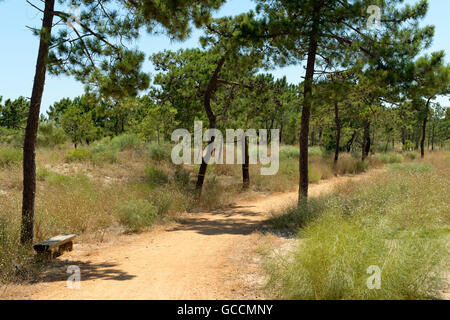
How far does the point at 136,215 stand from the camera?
888 cm

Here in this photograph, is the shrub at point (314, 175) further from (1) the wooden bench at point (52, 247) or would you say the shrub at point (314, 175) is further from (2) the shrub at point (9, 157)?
(1) the wooden bench at point (52, 247)

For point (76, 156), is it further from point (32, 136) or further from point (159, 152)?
point (32, 136)

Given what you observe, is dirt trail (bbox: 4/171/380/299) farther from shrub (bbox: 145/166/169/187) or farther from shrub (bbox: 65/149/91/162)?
shrub (bbox: 65/149/91/162)

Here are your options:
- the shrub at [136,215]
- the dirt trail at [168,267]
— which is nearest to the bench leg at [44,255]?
the dirt trail at [168,267]

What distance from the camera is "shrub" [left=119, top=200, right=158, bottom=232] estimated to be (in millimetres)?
8758

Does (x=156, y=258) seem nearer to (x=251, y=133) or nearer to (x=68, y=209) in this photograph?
(x=68, y=209)

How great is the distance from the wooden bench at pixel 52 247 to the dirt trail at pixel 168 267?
Result: 16 cm

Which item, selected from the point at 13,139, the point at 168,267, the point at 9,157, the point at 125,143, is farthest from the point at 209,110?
the point at 13,139

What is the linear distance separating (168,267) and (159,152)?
1361 centimetres

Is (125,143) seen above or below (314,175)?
above

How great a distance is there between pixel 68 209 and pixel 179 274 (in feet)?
13.3

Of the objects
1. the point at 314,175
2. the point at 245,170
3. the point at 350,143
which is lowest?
the point at 314,175

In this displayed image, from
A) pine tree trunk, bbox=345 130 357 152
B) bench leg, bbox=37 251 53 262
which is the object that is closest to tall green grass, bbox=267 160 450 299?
bench leg, bbox=37 251 53 262

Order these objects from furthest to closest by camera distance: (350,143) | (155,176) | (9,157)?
1. (350,143)
2. (155,176)
3. (9,157)
